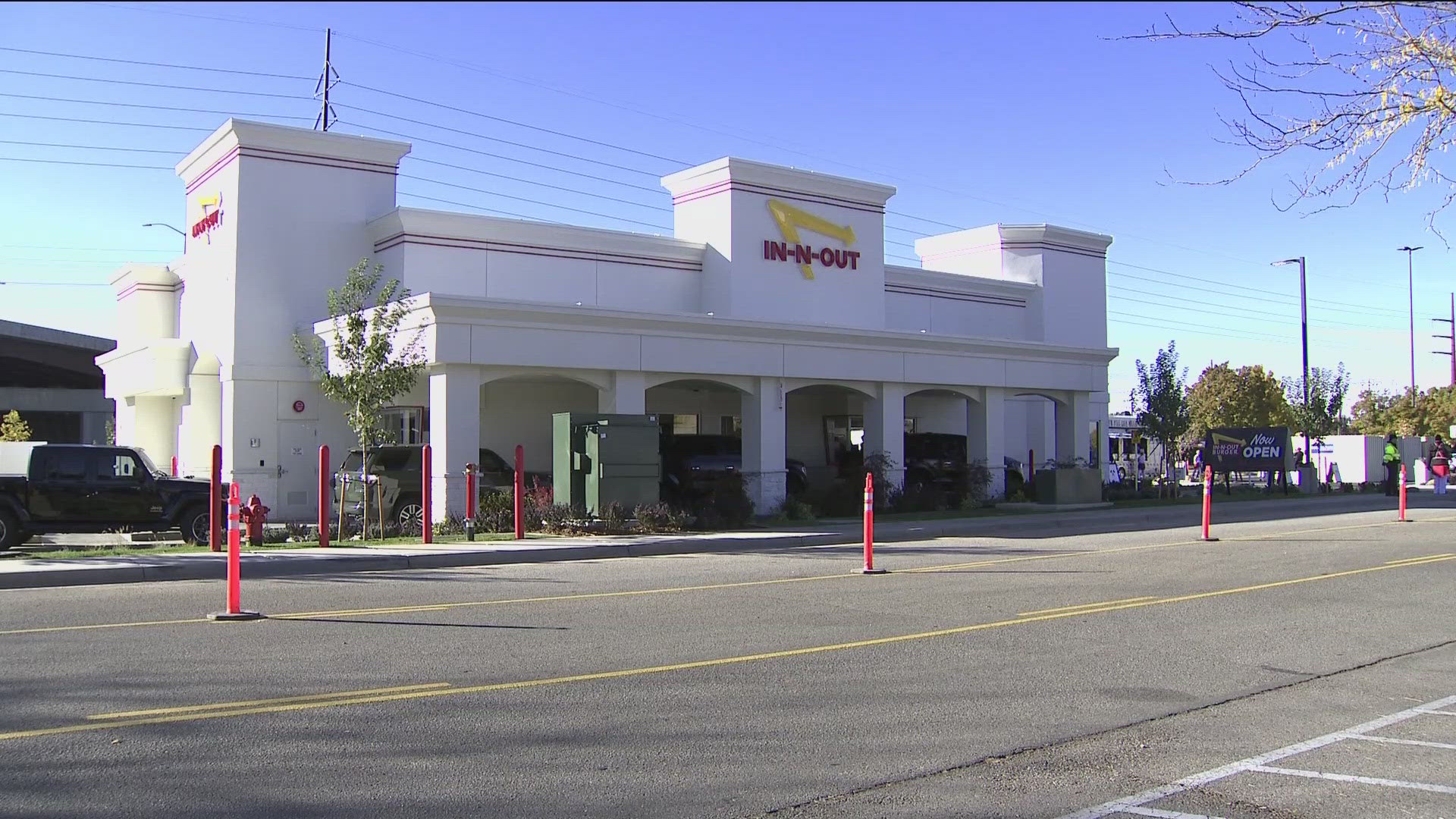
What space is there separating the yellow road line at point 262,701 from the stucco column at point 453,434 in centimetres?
1432

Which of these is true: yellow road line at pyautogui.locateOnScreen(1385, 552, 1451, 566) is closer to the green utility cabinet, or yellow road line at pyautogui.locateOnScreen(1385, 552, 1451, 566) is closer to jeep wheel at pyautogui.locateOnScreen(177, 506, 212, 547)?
the green utility cabinet

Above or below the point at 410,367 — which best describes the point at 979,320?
above

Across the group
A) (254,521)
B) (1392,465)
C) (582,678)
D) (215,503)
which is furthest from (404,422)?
(1392,465)

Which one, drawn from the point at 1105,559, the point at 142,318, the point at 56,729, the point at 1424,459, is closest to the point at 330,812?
the point at 56,729

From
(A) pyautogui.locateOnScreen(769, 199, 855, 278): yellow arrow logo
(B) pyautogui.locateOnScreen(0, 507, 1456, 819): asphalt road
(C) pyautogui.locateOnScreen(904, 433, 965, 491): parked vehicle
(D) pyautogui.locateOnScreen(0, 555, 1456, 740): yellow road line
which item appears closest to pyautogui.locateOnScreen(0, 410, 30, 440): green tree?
(A) pyautogui.locateOnScreen(769, 199, 855, 278): yellow arrow logo

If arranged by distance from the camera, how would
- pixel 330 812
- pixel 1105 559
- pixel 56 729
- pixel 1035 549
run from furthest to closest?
1. pixel 1035 549
2. pixel 1105 559
3. pixel 56 729
4. pixel 330 812

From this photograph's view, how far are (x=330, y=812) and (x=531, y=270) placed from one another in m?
23.7

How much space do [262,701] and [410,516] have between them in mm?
15055

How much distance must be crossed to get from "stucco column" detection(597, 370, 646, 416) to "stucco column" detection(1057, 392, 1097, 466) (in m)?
14.3

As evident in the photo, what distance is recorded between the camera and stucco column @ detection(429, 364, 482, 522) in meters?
22.4

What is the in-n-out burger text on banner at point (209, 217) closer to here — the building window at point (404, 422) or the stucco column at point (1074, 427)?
the building window at point (404, 422)

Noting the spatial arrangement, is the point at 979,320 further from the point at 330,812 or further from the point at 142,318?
the point at 330,812

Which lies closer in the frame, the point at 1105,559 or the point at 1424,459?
the point at 1105,559

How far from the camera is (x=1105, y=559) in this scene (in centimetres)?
1750
